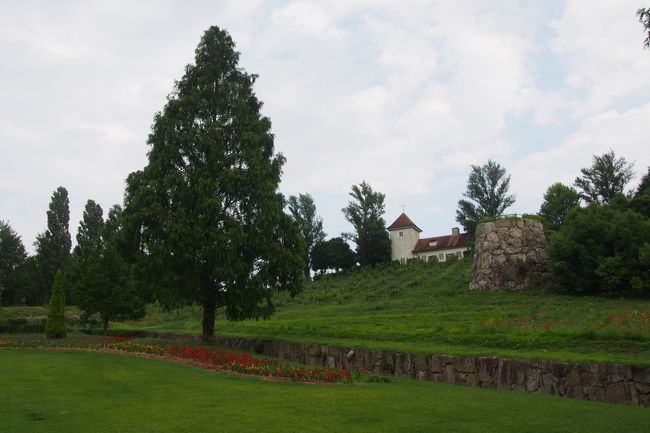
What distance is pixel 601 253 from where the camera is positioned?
2830 centimetres

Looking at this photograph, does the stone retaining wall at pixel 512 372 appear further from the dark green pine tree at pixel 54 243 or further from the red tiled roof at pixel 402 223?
the red tiled roof at pixel 402 223

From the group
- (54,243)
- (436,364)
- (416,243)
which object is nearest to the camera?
(436,364)

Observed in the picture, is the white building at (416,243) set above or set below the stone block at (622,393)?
above

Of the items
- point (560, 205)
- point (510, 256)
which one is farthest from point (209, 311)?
point (560, 205)

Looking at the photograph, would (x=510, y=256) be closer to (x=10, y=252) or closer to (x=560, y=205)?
(x=560, y=205)

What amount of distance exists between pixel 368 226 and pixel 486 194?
52.0 ft

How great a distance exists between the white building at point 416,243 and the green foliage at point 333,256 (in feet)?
20.6

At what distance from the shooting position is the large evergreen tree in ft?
60.4

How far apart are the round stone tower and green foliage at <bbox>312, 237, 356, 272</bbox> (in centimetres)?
3456

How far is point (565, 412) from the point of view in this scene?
7.86 metres

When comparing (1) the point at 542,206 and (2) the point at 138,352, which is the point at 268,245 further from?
(1) the point at 542,206

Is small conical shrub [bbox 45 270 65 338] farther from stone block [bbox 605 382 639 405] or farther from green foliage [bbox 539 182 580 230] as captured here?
green foliage [bbox 539 182 580 230]

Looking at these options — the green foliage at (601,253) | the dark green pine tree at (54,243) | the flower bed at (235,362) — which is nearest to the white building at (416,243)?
the green foliage at (601,253)

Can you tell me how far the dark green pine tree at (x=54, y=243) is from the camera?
5547 cm
